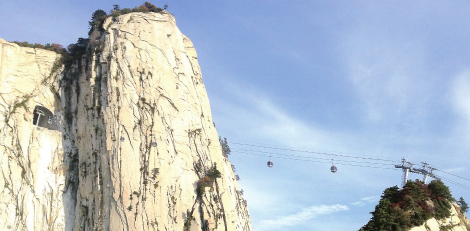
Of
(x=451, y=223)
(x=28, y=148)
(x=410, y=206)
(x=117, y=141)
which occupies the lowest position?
(x=451, y=223)

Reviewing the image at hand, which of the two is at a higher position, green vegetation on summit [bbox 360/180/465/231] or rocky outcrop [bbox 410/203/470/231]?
green vegetation on summit [bbox 360/180/465/231]

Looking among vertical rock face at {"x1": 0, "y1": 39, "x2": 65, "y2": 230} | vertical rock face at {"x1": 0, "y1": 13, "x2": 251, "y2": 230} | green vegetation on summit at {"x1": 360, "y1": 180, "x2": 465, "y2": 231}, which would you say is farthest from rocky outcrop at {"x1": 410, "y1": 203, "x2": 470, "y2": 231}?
vertical rock face at {"x1": 0, "y1": 39, "x2": 65, "y2": 230}

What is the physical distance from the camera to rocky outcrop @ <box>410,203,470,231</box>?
84.3 feet

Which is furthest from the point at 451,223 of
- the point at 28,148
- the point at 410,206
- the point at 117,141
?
the point at 28,148

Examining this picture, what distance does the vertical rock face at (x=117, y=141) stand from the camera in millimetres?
38438

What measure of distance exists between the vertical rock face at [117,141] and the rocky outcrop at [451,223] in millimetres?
17974

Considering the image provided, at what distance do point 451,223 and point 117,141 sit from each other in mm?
27863

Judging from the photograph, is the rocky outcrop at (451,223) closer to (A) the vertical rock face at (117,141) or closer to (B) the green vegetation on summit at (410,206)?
(B) the green vegetation on summit at (410,206)

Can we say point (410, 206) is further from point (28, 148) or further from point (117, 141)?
point (28, 148)

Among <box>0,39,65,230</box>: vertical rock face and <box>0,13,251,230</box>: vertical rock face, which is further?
<box>0,39,65,230</box>: vertical rock face

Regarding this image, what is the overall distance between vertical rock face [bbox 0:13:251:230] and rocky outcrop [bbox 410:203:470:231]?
59.0 feet

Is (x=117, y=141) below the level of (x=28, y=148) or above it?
below

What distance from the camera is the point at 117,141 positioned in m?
40.2

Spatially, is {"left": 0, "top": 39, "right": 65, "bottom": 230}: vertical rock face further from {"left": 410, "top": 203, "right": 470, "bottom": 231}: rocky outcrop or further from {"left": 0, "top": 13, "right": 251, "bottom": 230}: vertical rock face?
{"left": 410, "top": 203, "right": 470, "bottom": 231}: rocky outcrop
